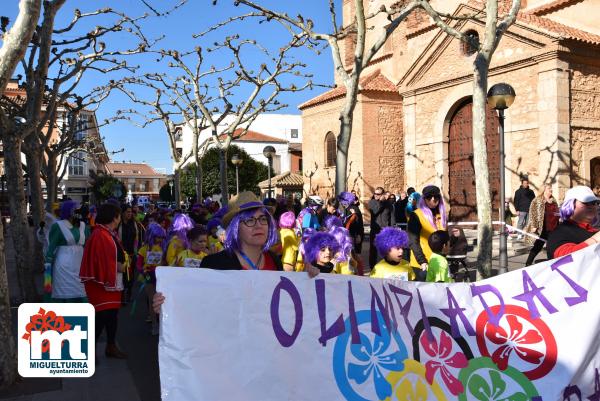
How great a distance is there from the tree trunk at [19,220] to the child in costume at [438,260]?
18.1 feet

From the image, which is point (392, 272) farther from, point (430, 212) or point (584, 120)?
point (584, 120)

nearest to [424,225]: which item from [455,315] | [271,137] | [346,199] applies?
[455,315]

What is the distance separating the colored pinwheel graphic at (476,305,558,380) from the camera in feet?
11.8

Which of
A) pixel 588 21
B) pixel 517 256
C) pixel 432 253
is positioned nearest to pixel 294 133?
pixel 588 21

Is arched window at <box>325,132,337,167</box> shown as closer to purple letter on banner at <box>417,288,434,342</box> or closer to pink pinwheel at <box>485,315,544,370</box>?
purple letter on banner at <box>417,288,434,342</box>

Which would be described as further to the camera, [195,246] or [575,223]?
[195,246]

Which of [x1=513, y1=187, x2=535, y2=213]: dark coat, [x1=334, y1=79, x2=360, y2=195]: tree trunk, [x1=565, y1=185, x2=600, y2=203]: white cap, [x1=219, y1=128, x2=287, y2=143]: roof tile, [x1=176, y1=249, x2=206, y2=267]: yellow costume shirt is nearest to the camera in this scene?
[x1=565, y1=185, x2=600, y2=203]: white cap

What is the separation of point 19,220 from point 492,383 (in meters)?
7.27

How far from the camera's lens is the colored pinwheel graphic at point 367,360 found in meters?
3.43

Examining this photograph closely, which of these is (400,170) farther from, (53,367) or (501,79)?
(53,367)

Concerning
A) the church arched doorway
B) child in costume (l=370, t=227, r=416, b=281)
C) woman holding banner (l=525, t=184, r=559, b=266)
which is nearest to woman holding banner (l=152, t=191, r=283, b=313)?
child in costume (l=370, t=227, r=416, b=281)

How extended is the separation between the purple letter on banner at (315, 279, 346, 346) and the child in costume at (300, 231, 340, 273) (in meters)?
1.69

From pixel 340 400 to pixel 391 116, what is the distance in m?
24.5

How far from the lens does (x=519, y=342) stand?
3705 millimetres
